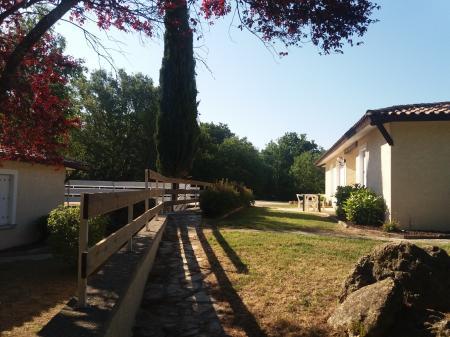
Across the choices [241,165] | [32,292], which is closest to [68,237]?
[32,292]

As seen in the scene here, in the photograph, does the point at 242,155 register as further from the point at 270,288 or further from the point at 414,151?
the point at 270,288

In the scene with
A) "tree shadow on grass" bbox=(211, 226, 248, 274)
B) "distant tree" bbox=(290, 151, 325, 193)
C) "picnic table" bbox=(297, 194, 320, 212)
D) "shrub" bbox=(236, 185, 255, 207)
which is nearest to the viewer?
"tree shadow on grass" bbox=(211, 226, 248, 274)

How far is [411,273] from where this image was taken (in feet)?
15.8

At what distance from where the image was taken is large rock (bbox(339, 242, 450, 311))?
462 centimetres

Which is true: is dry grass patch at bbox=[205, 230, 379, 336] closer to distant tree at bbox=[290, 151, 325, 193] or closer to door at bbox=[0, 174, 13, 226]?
door at bbox=[0, 174, 13, 226]

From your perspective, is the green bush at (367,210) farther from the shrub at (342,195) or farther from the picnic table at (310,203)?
the picnic table at (310,203)

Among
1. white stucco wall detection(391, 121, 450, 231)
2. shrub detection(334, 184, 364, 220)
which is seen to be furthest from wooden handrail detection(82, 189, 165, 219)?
shrub detection(334, 184, 364, 220)

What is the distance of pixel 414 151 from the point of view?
40.1ft

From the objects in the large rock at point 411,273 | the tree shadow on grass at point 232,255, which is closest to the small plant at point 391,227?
the tree shadow on grass at point 232,255

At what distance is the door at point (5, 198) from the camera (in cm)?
1236

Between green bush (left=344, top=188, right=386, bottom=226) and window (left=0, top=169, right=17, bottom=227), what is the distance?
9337mm

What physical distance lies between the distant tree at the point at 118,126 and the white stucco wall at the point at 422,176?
31415mm

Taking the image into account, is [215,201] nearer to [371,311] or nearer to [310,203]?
[371,311]

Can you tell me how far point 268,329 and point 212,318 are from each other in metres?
0.65
